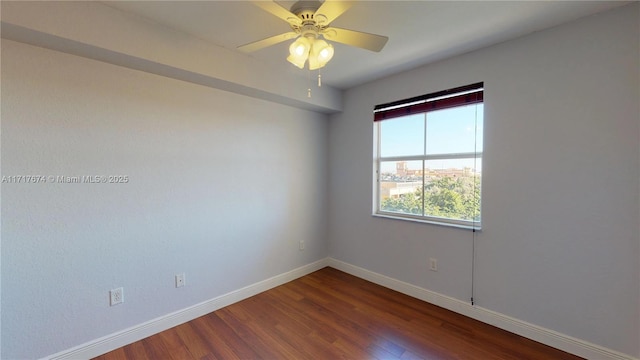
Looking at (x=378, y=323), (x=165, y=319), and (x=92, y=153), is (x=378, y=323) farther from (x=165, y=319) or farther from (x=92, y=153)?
(x=92, y=153)

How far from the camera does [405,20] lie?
1868 millimetres

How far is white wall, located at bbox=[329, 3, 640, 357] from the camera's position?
1717 millimetres

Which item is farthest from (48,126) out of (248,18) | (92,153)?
(248,18)

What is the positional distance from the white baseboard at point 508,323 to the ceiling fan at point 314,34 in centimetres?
240

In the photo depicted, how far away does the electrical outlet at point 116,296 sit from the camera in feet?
6.40

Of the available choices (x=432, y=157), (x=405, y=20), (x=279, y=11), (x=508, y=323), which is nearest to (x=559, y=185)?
(x=432, y=157)

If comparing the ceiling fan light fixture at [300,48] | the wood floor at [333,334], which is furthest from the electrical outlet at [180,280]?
the ceiling fan light fixture at [300,48]

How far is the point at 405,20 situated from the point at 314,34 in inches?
32.6

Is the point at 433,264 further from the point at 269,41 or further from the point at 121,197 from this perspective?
the point at 121,197

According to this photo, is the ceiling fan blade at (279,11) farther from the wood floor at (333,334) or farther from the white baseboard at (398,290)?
the white baseboard at (398,290)

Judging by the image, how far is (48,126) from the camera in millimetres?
1711

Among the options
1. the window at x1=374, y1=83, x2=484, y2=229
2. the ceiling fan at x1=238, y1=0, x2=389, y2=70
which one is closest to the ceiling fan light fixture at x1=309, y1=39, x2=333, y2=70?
the ceiling fan at x1=238, y1=0, x2=389, y2=70

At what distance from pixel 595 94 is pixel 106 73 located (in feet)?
11.7

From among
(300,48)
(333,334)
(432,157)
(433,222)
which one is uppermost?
(300,48)
